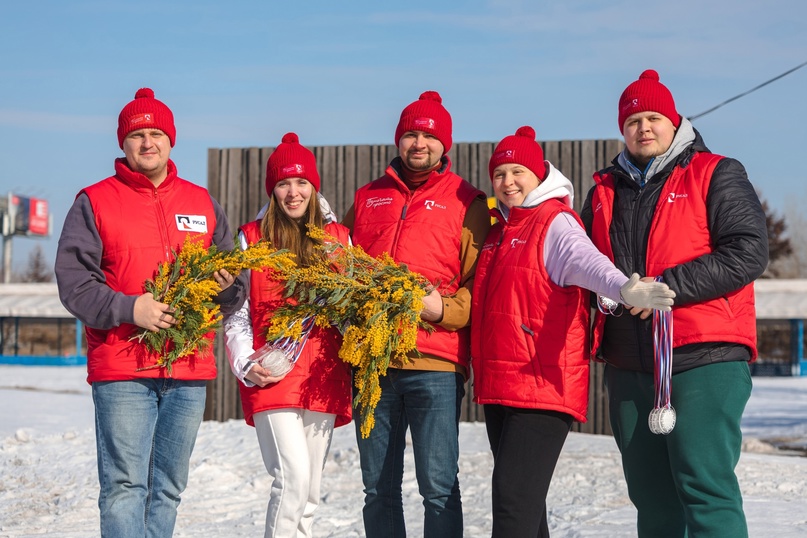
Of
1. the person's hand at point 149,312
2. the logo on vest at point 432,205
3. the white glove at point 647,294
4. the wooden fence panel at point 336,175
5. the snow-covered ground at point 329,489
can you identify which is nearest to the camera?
the white glove at point 647,294

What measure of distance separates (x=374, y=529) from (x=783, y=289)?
93.1 feet

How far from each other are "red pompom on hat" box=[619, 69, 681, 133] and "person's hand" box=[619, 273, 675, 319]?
74 centimetres

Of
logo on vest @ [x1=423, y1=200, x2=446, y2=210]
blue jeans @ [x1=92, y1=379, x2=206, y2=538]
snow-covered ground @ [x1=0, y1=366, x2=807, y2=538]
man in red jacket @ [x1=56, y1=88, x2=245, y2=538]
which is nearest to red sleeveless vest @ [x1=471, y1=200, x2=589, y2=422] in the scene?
logo on vest @ [x1=423, y1=200, x2=446, y2=210]

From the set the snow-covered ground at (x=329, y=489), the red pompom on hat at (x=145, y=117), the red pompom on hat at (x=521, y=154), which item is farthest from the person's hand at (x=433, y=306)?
the snow-covered ground at (x=329, y=489)

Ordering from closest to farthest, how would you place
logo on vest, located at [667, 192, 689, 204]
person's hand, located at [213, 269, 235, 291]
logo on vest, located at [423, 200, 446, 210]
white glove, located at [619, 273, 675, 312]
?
white glove, located at [619, 273, 675, 312], logo on vest, located at [667, 192, 689, 204], person's hand, located at [213, 269, 235, 291], logo on vest, located at [423, 200, 446, 210]

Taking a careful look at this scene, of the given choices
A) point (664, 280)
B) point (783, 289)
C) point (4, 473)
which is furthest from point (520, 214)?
point (783, 289)

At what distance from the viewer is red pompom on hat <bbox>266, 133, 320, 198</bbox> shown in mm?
3967

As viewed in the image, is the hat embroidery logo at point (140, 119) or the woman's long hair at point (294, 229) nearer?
the hat embroidery logo at point (140, 119)

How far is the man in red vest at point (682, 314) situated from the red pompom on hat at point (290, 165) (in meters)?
1.28

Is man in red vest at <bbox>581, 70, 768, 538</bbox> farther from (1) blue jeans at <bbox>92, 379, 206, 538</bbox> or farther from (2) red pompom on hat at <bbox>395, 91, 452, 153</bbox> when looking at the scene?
(1) blue jeans at <bbox>92, 379, 206, 538</bbox>

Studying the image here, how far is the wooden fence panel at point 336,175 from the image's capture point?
366 inches

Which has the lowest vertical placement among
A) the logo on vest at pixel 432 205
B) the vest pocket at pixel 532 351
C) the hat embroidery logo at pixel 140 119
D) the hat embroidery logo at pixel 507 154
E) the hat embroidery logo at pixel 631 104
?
the vest pocket at pixel 532 351

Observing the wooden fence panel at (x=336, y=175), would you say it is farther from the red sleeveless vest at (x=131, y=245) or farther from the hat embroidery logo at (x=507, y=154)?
the red sleeveless vest at (x=131, y=245)

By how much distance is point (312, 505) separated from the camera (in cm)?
380
